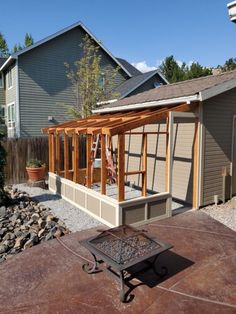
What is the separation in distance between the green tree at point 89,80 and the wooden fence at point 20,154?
534cm

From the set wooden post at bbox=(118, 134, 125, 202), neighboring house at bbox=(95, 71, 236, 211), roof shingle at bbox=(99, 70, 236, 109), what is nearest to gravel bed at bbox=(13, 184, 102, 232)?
wooden post at bbox=(118, 134, 125, 202)

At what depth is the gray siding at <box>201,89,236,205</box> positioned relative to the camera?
7758 mm

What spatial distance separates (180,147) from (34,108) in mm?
11962

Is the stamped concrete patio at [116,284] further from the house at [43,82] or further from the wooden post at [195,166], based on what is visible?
the house at [43,82]

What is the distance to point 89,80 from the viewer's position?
16922 millimetres

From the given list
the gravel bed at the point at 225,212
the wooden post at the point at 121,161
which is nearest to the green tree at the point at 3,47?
the wooden post at the point at 121,161

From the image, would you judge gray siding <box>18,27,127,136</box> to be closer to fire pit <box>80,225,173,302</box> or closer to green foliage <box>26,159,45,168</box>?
green foliage <box>26,159,45,168</box>

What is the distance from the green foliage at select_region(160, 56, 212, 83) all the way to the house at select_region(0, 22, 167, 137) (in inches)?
693

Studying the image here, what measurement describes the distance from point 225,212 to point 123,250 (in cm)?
455

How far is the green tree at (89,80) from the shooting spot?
16.9 metres

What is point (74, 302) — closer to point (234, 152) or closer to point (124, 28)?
point (234, 152)

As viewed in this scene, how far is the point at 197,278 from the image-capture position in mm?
4496

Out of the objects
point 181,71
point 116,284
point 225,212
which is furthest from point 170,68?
point 116,284

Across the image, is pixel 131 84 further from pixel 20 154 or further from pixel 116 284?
pixel 116 284
